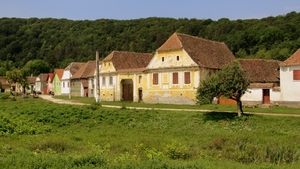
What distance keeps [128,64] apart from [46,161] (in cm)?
3861

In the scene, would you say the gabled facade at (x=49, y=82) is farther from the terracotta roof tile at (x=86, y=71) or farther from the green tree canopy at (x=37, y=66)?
the green tree canopy at (x=37, y=66)

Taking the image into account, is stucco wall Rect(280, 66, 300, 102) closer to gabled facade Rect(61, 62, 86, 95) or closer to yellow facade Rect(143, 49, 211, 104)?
yellow facade Rect(143, 49, 211, 104)

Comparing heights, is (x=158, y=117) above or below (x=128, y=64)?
below

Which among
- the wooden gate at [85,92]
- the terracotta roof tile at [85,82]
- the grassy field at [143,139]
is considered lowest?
the grassy field at [143,139]

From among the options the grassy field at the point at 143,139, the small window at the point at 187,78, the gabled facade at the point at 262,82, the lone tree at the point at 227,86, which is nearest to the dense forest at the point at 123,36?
the gabled facade at the point at 262,82

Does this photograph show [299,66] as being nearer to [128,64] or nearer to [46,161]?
[128,64]

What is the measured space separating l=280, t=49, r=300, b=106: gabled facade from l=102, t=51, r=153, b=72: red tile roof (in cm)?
1970

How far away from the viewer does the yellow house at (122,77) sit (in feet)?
146

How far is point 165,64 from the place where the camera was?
40906 millimetres

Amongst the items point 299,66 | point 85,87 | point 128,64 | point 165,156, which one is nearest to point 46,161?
point 165,156

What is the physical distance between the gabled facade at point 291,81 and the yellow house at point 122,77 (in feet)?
52.7

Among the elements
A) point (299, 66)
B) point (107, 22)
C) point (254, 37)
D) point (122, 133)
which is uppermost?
point (107, 22)

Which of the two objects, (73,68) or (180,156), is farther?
(73,68)

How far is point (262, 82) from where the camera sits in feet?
131
